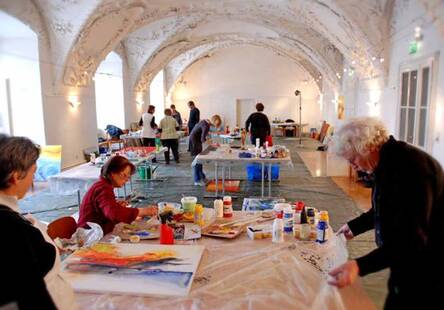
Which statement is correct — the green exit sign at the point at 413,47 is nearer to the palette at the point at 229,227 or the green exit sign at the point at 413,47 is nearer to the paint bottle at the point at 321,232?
the palette at the point at 229,227

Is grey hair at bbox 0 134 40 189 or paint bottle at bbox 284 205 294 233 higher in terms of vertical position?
grey hair at bbox 0 134 40 189

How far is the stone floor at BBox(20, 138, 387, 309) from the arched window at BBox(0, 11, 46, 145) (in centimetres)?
217

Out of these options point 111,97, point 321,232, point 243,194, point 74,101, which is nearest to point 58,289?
point 321,232

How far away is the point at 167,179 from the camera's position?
8688 millimetres

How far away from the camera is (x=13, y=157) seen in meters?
1.39

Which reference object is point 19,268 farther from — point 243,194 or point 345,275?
point 243,194

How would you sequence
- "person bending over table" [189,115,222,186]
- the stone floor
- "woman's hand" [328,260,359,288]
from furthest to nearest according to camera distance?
"person bending over table" [189,115,222,186] → the stone floor → "woman's hand" [328,260,359,288]

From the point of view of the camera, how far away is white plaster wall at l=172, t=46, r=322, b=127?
20.4 metres

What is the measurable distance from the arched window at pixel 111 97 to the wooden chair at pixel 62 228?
1165cm

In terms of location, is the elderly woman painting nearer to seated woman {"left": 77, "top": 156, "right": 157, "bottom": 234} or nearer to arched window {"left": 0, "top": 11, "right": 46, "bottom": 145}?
seated woman {"left": 77, "top": 156, "right": 157, "bottom": 234}

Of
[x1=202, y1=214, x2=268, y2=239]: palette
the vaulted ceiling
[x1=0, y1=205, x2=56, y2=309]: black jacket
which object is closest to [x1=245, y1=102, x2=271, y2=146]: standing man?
the vaulted ceiling

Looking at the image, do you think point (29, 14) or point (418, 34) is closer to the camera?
point (418, 34)

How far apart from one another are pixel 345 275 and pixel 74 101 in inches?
385

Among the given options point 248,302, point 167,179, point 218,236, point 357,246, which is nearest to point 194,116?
point 167,179
